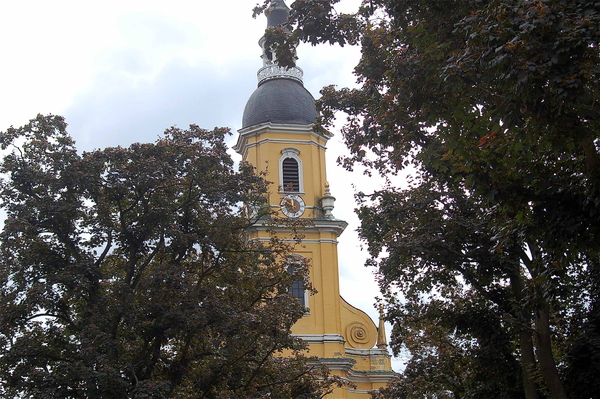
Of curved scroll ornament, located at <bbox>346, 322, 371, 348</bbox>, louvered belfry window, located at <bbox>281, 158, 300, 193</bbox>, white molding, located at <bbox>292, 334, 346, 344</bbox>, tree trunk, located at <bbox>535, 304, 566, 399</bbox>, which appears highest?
louvered belfry window, located at <bbox>281, 158, 300, 193</bbox>

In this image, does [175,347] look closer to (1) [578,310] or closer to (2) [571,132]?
(1) [578,310]

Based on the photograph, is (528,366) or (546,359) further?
(528,366)

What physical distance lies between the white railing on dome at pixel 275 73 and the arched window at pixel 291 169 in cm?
462

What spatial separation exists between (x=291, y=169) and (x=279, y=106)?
10.4ft

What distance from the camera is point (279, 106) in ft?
107

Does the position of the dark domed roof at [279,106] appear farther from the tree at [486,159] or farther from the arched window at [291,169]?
the tree at [486,159]

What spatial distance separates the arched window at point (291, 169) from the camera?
1230 inches

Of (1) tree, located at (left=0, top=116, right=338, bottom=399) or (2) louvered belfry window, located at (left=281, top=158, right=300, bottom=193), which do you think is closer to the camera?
(1) tree, located at (left=0, top=116, right=338, bottom=399)

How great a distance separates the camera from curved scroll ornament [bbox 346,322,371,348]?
3103 cm

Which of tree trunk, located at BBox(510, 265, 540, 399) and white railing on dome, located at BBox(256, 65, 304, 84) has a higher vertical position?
white railing on dome, located at BBox(256, 65, 304, 84)

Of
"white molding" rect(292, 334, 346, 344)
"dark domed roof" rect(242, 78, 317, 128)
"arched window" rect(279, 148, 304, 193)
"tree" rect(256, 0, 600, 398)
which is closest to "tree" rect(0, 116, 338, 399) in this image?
"tree" rect(256, 0, 600, 398)

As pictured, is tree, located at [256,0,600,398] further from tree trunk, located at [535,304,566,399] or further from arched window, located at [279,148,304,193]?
arched window, located at [279,148,304,193]

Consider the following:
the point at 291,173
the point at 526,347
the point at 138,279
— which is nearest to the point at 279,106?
the point at 291,173

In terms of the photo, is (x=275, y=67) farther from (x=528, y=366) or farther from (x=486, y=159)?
(x=486, y=159)
